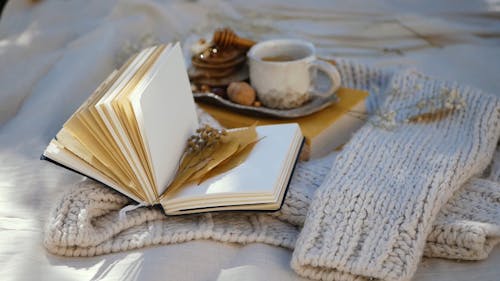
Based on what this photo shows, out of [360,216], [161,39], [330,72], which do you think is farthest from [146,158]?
[161,39]

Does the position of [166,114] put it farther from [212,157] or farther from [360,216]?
[360,216]

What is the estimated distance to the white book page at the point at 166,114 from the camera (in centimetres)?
68

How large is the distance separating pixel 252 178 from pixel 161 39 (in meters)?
0.65

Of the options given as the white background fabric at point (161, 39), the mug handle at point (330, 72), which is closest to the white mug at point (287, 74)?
the mug handle at point (330, 72)

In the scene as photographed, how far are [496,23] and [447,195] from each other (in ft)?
2.18

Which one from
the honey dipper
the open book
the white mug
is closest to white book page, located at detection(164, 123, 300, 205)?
the open book

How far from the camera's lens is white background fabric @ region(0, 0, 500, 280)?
0.63m

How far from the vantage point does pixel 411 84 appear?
97 cm

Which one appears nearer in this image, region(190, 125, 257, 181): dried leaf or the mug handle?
region(190, 125, 257, 181): dried leaf

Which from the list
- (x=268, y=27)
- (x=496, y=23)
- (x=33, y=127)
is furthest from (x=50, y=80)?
(x=496, y=23)

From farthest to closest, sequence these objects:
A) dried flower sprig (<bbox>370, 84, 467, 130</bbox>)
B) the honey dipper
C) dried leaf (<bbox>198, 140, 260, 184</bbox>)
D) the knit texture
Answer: the honey dipper
dried flower sprig (<bbox>370, 84, 467, 130</bbox>)
dried leaf (<bbox>198, 140, 260, 184</bbox>)
the knit texture

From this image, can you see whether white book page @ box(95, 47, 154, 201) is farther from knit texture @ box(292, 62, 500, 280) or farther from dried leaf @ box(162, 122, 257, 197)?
knit texture @ box(292, 62, 500, 280)

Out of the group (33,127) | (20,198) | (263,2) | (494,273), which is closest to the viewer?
(494,273)

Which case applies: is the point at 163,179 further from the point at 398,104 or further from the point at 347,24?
the point at 347,24
